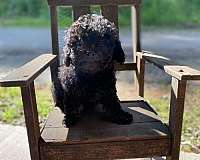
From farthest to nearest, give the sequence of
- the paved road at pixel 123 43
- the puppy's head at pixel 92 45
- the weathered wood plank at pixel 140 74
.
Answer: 1. the paved road at pixel 123 43
2. the weathered wood plank at pixel 140 74
3. the puppy's head at pixel 92 45

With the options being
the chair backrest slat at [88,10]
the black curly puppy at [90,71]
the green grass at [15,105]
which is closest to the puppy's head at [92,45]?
the black curly puppy at [90,71]

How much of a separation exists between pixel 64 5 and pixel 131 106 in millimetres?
802

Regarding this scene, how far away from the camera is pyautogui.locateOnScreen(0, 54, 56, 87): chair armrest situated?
184 centimetres

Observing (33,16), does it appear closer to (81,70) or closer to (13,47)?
(13,47)

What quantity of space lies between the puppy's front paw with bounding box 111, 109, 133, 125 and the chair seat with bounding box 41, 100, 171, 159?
3 centimetres

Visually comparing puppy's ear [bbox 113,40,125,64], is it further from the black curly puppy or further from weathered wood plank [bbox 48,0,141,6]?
weathered wood plank [bbox 48,0,141,6]

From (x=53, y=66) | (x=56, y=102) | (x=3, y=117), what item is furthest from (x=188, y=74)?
(x=3, y=117)

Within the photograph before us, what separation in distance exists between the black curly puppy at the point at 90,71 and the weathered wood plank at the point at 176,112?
25 centimetres

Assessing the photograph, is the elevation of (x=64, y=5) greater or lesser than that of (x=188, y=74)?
greater

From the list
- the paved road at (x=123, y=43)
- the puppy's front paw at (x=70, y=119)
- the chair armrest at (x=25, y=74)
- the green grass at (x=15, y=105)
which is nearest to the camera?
the chair armrest at (x=25, y=74)

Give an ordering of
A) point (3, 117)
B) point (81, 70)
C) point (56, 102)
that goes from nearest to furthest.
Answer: point (81, 70)
point (56, 102)
point (3, 117)

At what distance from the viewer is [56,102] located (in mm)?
2412

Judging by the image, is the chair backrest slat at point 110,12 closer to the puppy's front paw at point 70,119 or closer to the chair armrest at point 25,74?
the chair armrest at point 25,74

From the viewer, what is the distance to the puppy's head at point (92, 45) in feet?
6.45
